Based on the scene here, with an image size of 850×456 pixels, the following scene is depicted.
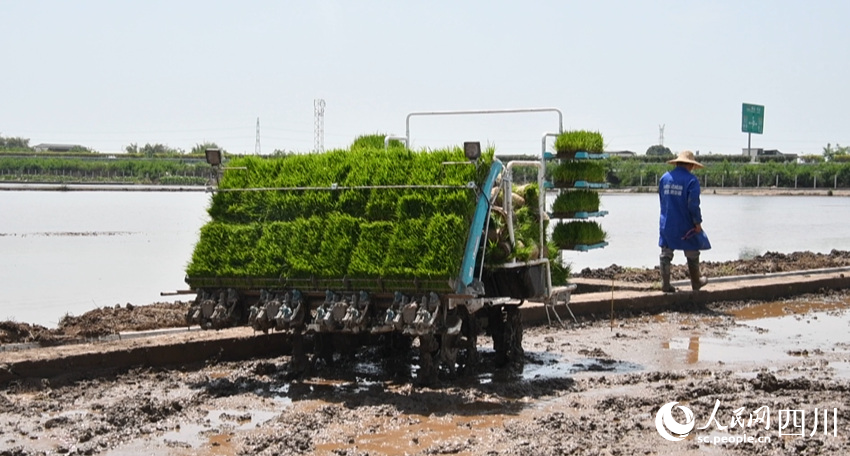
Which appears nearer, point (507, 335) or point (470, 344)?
point (470, 344)

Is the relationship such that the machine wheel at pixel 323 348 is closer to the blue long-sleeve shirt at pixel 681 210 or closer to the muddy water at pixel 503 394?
the muddy water at pixel 503 394

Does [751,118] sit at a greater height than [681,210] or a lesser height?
greater

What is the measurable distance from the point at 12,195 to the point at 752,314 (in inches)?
2031

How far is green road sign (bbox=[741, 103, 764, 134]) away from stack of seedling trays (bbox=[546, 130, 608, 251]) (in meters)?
92.3

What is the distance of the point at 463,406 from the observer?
827 cm

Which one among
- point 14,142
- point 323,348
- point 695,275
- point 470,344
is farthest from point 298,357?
point 14,142

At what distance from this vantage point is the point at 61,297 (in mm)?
15148

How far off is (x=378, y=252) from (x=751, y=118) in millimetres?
100063

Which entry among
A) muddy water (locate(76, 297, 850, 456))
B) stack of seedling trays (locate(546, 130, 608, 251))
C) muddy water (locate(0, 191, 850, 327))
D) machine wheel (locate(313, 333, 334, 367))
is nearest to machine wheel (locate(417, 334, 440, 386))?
muddy water (locate(76, 297, 850, 456))

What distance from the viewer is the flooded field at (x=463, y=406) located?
23.4ft

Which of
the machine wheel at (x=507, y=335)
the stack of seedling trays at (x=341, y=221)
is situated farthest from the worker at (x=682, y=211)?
the stack of seedling trays at (x=341, y=221)

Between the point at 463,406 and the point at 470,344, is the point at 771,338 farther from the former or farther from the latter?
the point at 463,406

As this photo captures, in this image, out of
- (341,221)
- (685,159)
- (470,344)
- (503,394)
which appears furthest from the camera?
(685,159)

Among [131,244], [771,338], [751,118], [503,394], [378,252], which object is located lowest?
[131,244]
